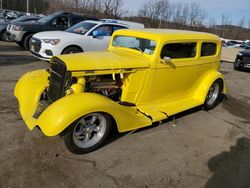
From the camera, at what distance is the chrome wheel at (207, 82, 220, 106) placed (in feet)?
21.6

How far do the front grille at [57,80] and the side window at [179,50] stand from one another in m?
1.86

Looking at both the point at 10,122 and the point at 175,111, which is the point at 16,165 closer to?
the point at 10,122

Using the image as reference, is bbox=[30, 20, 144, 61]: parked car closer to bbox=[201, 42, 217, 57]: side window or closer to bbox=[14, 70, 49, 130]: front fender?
bbox=[14, 70, 49, 130]: front fender

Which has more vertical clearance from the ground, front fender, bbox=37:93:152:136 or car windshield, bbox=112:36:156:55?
car windshield, bbox=112:36:156:55

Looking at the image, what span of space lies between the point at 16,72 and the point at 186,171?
6.48 meters

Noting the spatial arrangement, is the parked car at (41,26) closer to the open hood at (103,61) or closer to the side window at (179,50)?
the side window at (179,50)

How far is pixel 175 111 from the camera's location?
5383 millimetres

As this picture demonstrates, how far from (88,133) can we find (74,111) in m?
0.56

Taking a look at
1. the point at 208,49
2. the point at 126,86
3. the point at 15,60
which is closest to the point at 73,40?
the point at 15,60

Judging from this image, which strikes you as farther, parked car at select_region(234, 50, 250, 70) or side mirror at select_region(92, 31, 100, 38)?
parked car at select_region(234, 50, 250, 70)

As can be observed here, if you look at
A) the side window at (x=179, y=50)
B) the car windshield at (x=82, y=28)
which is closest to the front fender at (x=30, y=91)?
the side window at (x=179, y=50)

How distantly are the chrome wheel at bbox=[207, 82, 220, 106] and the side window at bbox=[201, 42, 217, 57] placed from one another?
2.46 ft

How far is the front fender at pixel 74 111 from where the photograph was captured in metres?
3.73

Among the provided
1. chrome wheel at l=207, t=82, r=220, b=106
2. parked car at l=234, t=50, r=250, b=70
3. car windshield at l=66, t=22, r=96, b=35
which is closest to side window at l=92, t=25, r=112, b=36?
car windshield at l=66, t=22, r=96, b=35
